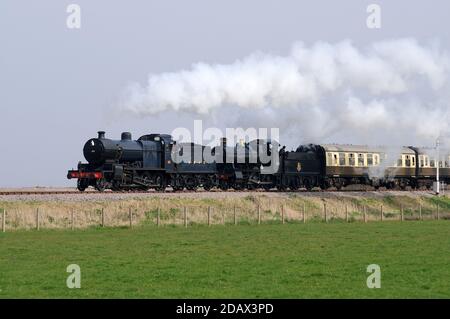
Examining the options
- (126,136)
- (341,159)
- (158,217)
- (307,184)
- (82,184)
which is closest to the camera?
(158,217)

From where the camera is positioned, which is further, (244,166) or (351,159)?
(351,159)

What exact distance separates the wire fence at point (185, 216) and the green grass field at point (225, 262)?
2.27 meters

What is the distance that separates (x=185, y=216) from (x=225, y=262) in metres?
18.8

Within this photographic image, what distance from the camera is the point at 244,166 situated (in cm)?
6869

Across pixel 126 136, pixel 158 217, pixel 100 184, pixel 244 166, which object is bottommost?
pixel 158 217

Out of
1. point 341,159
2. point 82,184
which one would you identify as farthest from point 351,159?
point 82,184

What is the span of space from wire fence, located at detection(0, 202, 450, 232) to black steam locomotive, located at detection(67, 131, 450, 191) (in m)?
7.72

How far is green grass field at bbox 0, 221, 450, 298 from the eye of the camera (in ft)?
72.3

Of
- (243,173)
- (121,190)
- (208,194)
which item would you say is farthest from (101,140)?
(243,173)

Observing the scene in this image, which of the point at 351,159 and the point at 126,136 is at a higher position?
the point at 126,136

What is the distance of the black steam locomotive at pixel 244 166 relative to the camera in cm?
5841

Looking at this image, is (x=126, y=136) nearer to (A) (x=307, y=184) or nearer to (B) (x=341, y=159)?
(A) (x=307, y=184)

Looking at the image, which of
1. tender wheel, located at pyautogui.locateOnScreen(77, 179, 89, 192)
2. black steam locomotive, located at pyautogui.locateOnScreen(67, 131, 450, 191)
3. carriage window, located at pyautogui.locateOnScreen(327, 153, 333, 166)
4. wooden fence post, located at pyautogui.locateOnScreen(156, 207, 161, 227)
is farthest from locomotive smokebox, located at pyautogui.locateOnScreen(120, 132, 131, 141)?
carriage window, located at pyautogui.locateOnScreen(327, 153, 333, 166)

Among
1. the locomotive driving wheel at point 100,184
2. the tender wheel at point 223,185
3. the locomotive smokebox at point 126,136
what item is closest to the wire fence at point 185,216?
the locomotive driving wheel at point 100,184
